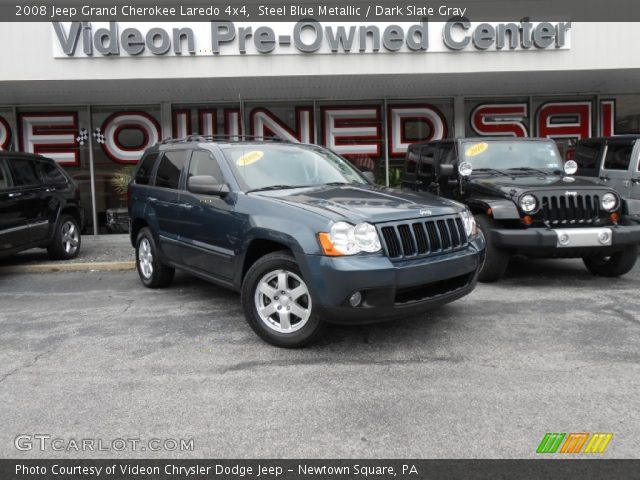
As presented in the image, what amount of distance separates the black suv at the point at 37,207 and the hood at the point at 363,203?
4846 millimetres

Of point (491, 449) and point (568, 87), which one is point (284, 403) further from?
point (568, 87)

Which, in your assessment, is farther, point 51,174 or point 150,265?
point 51,174

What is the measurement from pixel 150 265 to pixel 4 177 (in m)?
2.85

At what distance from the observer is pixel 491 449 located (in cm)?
282

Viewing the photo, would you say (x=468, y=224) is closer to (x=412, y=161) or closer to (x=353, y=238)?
(x=353, y=238)

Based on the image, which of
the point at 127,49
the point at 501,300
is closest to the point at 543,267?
the point at 501,300

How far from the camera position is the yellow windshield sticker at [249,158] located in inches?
203

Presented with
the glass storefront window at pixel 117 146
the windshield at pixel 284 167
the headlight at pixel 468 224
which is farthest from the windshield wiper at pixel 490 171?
the glass storefront window at pixel 117 146

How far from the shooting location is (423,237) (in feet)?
13.9

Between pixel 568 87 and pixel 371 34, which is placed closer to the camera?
pixel 371 34

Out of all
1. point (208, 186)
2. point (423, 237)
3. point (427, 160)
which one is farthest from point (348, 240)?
point (427, 160)

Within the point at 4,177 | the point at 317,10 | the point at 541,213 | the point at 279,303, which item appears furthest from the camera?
the point at 317,10
